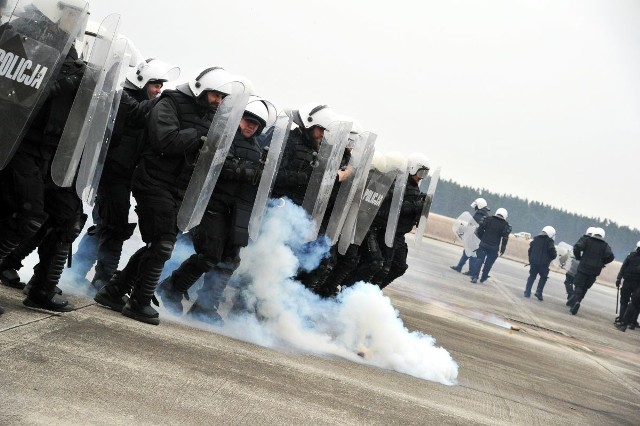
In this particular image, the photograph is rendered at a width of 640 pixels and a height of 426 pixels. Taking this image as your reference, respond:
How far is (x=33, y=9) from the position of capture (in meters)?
5.91

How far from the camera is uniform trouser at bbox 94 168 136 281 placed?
27.1 feet

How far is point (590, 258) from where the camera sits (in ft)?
74.7

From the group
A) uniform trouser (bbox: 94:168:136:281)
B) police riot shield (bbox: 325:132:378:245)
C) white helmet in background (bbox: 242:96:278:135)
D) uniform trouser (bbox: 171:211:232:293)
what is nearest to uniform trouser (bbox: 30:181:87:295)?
uniform trouser (bbox: 94:168:136:281)

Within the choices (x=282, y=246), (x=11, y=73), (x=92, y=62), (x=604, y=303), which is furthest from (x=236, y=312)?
(x=604, y=303)

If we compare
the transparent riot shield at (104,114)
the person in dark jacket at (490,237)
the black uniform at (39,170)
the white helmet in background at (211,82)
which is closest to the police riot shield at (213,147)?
the white helmet in background at (211,82)

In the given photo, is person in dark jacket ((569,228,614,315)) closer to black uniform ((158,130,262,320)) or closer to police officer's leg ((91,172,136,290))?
black uniform ((158,130,262,320))

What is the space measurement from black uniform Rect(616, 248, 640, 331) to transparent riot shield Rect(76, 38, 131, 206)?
16193 mm

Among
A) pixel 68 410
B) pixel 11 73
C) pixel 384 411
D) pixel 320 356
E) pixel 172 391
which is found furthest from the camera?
pixel 320 356

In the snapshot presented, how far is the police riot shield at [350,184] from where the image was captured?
998 cm

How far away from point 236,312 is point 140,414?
4.31m

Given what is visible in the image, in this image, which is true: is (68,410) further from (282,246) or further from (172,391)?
(282,246)

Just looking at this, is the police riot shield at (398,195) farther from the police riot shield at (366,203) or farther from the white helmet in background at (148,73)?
the white helmet in background at (148,73)

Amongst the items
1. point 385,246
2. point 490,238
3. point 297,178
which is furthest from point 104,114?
point 490,238

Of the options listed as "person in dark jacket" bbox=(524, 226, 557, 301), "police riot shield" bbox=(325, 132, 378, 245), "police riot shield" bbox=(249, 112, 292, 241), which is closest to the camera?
"police riot shield" bbox=(249, 112, 292, 241)
